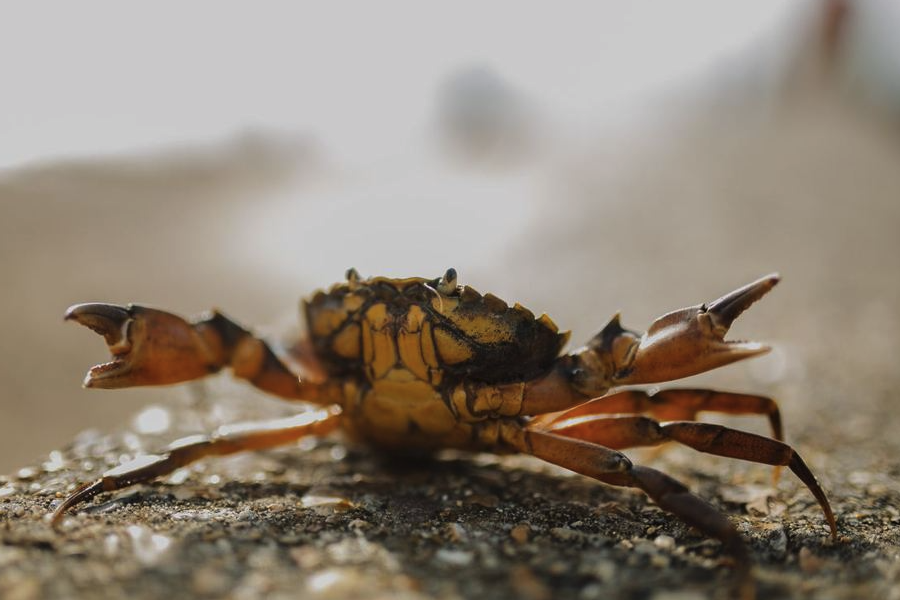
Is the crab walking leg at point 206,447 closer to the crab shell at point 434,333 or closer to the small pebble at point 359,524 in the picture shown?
the crab shell at point 434,333

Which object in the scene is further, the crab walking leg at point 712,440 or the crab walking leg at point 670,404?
the crab walking leg at point 670,404

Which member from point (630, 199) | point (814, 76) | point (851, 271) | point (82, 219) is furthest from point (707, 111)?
point (82, 219)

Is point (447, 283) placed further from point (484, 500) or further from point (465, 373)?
point (484, 500)

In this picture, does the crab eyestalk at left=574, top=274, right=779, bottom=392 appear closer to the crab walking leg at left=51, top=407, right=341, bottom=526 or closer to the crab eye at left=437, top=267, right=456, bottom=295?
the crab eye at left=437, top=267, right=456, bottom=295

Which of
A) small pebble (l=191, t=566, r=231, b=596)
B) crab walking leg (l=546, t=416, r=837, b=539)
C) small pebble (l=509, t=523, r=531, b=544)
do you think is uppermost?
crab walking leg (l=546, t=416, r=837, b=539)

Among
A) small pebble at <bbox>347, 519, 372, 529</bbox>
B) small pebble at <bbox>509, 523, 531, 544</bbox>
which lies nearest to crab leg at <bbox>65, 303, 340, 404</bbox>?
small pebble at <bbox>347, 519, 372, 529</bbox>

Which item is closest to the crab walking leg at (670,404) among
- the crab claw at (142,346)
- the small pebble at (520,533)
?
the small pebble at (520,533)

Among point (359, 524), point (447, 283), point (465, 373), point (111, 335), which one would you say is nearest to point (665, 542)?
point (465, 373)
